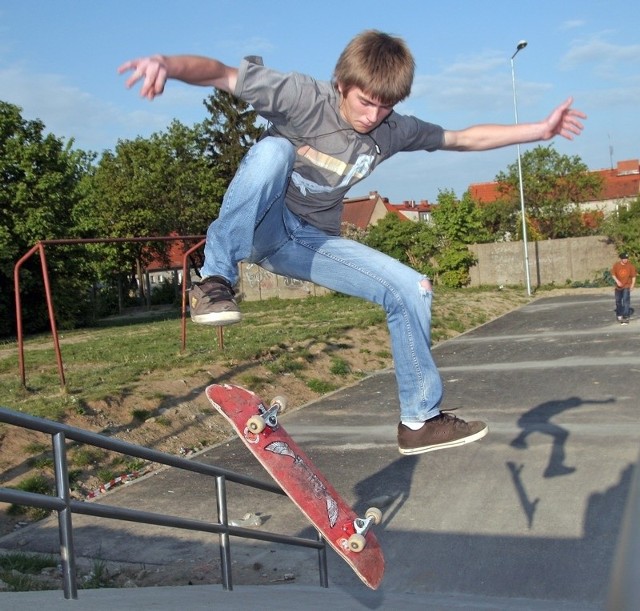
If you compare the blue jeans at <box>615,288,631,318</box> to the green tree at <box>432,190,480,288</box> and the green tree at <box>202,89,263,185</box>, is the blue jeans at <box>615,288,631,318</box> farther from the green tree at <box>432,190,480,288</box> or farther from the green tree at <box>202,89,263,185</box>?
the green tree at <box>202,89,263,185</box>

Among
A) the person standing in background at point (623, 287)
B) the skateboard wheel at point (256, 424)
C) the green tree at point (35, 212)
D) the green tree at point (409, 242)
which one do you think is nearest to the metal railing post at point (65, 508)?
the skateboard wheel at point (256, 424)

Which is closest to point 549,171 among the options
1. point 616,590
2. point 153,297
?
point 153,297

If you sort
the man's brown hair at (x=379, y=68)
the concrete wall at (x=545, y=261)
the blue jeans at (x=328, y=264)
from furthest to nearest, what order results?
the concrete wall at (x=545, y=261), the blue jeans at (x=328, y=264), the man's brown hair at (x=379, y=68)

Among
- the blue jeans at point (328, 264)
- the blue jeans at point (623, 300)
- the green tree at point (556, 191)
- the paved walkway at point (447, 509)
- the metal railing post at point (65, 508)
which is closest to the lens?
the metal railing post at point (65, 508)

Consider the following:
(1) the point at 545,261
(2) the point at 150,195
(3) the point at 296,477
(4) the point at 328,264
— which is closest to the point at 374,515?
(3) the point at 296,477

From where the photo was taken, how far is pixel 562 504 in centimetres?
731

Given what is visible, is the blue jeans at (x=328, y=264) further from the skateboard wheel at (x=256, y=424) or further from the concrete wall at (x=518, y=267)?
the concrete wall at (x=518, y=267)

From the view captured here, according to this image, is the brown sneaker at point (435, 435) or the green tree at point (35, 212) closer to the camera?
the brown sneaker at point (435, 435)

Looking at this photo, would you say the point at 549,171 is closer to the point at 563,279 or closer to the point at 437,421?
the point at 563,279

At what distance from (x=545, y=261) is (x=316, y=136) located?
109 feet

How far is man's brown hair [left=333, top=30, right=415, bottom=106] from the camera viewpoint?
3426mm

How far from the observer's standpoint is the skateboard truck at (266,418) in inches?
156

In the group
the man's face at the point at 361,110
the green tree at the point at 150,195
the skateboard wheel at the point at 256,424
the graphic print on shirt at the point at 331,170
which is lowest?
the skateboard wheel at the point at 256,424

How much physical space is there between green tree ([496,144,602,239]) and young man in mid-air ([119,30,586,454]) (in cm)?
3837
